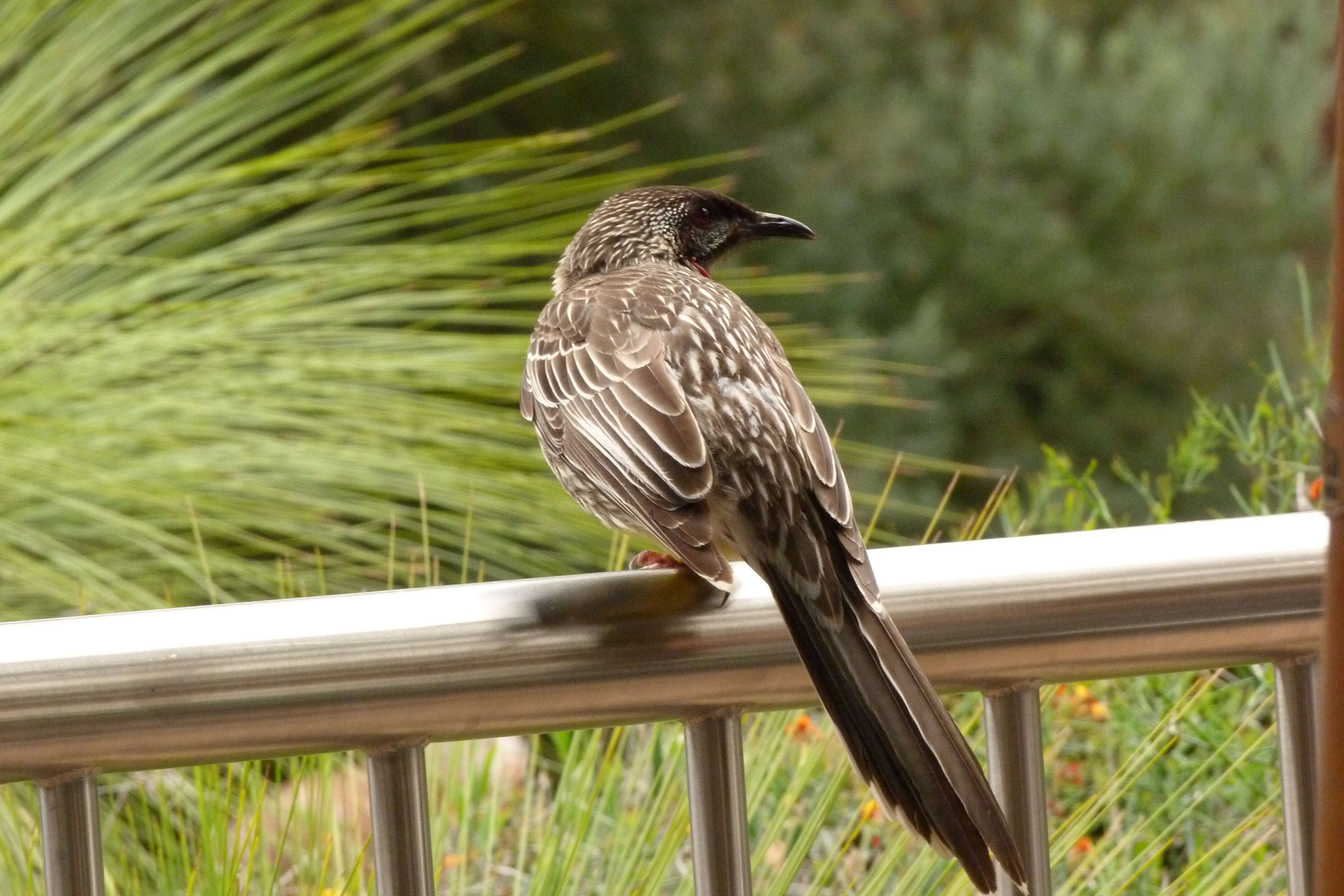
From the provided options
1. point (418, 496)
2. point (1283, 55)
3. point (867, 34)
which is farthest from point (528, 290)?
point (1283, 55)

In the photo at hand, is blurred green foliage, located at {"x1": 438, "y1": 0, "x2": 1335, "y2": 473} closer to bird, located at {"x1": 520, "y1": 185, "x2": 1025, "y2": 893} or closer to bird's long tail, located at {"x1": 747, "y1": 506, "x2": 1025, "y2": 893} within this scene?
bird, located at {"x1": 520, "y1": 185, "x2": 1025, "y2": 893}

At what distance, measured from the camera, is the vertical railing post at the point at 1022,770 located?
4.44 ft

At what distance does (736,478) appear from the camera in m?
1.77

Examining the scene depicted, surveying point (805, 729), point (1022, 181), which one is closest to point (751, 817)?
point (805, 729)

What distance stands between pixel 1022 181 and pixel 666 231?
609 cm

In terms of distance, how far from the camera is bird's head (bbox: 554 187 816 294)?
8.76ft

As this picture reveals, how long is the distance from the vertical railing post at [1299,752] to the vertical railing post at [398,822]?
2.46ft

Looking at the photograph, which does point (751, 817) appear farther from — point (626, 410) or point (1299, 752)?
point (1299, 752)

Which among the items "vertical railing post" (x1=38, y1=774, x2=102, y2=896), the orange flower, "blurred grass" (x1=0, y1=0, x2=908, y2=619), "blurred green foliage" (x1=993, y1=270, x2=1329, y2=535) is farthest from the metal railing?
"blurred grass" (x1=0, y1=0, x2=908, y2=619)

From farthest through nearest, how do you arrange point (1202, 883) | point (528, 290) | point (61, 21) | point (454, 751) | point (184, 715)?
point (61, 21) < point (528, 290) < point (454, 751) < point (1202, 883) < point (184, 715)

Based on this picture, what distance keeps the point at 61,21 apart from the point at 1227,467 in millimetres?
5999

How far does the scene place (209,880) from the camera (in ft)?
5.45

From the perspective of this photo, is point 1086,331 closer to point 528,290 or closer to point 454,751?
point 528,290

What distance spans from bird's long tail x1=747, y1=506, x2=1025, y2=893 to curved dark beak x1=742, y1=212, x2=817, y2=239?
1.36 metres
